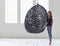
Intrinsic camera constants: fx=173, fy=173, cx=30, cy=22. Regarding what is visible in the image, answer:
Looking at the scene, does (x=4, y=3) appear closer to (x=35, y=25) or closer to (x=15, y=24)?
(x=15, y=24)

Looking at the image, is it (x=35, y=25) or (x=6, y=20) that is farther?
(x=6, y=20)

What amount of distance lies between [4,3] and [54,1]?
1.52 m

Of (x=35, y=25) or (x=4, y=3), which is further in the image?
(x=4, y=3)

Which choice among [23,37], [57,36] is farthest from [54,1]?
[23,37]

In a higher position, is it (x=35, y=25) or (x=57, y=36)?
(x=35, y=25)

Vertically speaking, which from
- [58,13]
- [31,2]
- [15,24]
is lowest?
[15,24]

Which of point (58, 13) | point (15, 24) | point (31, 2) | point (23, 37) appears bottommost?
point (23, 37)

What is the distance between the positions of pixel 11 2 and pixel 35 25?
221 centimetres

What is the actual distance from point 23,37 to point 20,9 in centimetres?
86

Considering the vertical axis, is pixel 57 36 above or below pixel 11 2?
below

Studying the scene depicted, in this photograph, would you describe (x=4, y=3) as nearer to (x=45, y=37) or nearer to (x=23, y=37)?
(x=23, y=37)

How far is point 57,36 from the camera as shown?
17.1 ft

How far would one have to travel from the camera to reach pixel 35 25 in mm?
3350

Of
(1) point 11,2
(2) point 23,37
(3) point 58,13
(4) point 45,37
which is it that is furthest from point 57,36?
(1) point 11,2
